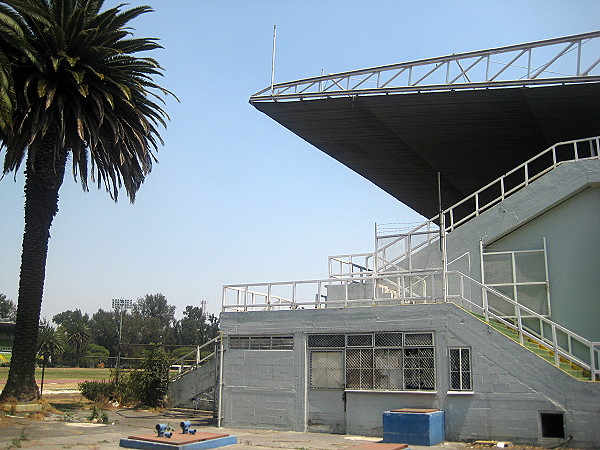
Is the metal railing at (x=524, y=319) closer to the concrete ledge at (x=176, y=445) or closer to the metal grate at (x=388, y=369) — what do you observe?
the metal grate at (x=388, y=369)

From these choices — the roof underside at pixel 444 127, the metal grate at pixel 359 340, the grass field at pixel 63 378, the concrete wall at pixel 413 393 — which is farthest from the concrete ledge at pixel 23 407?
the grass field at pixel 63 378

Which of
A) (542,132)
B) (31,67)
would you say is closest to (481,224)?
(542,132)

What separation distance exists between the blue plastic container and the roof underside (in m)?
12.7

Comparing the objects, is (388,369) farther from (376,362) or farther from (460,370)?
(460,370)

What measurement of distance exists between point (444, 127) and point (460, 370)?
41.3 ft

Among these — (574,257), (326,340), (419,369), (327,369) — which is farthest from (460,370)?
(574,257)

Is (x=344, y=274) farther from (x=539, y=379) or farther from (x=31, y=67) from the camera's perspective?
(x=31, y=67)

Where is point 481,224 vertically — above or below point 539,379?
above

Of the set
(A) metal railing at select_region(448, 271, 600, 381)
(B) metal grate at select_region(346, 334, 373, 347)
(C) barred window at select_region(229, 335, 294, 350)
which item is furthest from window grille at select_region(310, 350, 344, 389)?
(A) metal railing at select_region(448, 271, 600, 381)

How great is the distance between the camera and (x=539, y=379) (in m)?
16.0

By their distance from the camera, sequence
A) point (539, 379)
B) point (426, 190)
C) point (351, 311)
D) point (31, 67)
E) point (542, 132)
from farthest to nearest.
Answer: point (426, 190), point (542, 132), point (31, 67), point (351, 311), point (539, 379)

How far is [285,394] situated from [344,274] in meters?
4.88

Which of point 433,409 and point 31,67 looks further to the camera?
point 31,67

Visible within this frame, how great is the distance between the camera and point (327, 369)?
63.9ft
